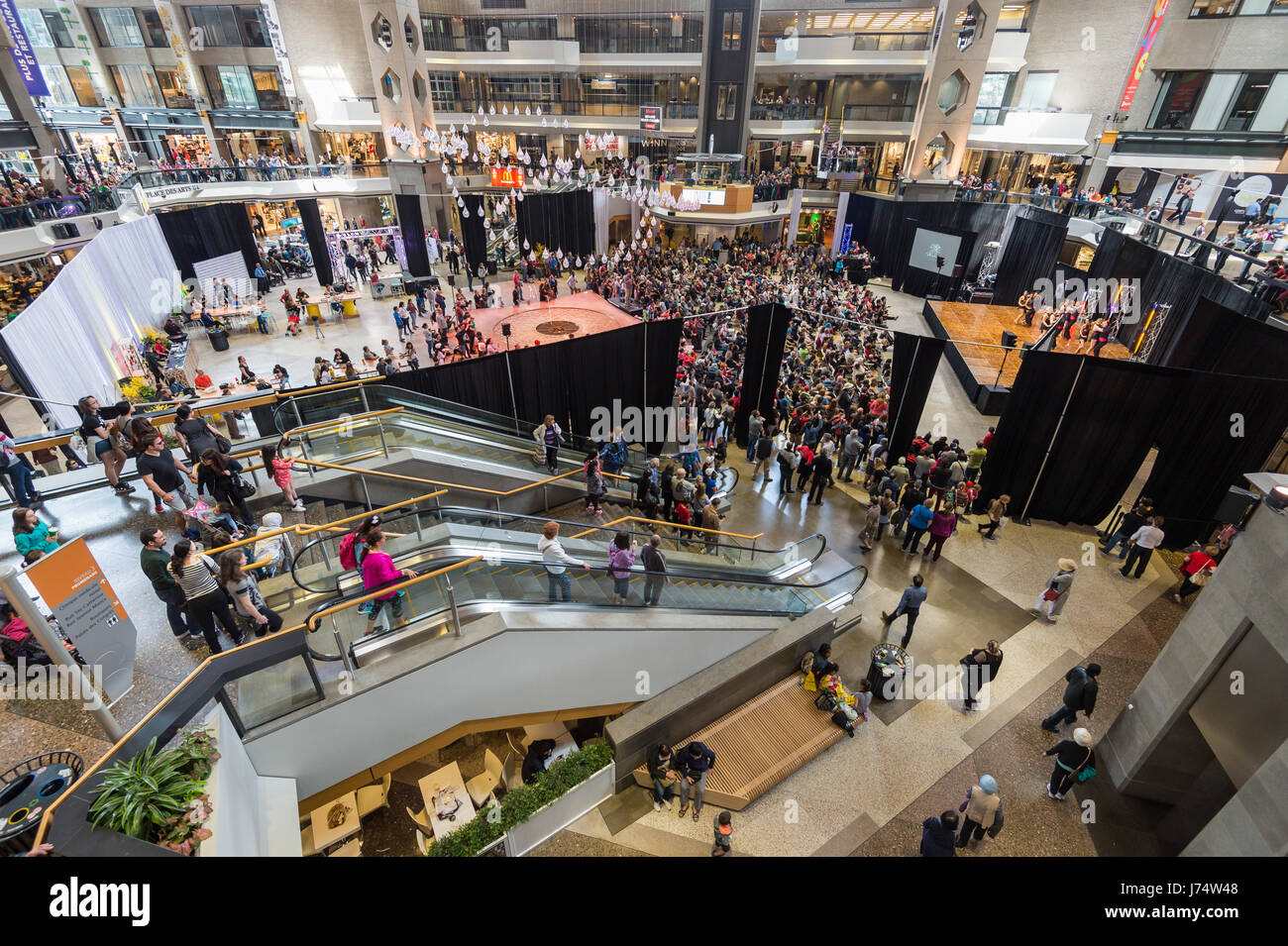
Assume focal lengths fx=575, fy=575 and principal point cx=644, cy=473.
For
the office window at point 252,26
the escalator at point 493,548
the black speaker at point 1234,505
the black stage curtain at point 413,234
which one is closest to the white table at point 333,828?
the escalator at point 493,548

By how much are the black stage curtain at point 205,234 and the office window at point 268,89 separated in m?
14.3

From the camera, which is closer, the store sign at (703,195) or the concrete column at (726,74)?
the store sign at (703,195)

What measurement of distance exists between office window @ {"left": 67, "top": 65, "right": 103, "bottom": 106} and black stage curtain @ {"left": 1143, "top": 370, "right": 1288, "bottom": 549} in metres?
51.7

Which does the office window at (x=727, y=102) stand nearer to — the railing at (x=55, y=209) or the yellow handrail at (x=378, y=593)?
the railing at (x=55, y=209)

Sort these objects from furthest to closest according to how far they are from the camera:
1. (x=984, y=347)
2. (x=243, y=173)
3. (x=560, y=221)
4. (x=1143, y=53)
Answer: (x=560, y=221) → (x=243, y=173) → (x=1143, y=53) → (x=984, y=347)

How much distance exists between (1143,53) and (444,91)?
3486 cm

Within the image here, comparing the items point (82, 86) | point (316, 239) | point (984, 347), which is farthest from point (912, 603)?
point (82, 86)

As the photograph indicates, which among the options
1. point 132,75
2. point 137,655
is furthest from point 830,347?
point 132,75

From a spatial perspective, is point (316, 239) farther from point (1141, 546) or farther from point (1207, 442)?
point (1207, 442)

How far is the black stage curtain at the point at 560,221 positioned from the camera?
28.5m

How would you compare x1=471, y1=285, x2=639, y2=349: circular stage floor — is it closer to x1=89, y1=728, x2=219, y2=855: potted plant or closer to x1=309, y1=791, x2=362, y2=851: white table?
x1=309, y1=791, x2=362, y2=851: white table

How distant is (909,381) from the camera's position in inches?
455

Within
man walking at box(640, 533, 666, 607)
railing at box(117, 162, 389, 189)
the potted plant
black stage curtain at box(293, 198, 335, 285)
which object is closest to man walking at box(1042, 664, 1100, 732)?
man walking at box(640, 533, 666, 607)

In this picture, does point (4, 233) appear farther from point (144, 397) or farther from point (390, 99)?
point (390, 99)
